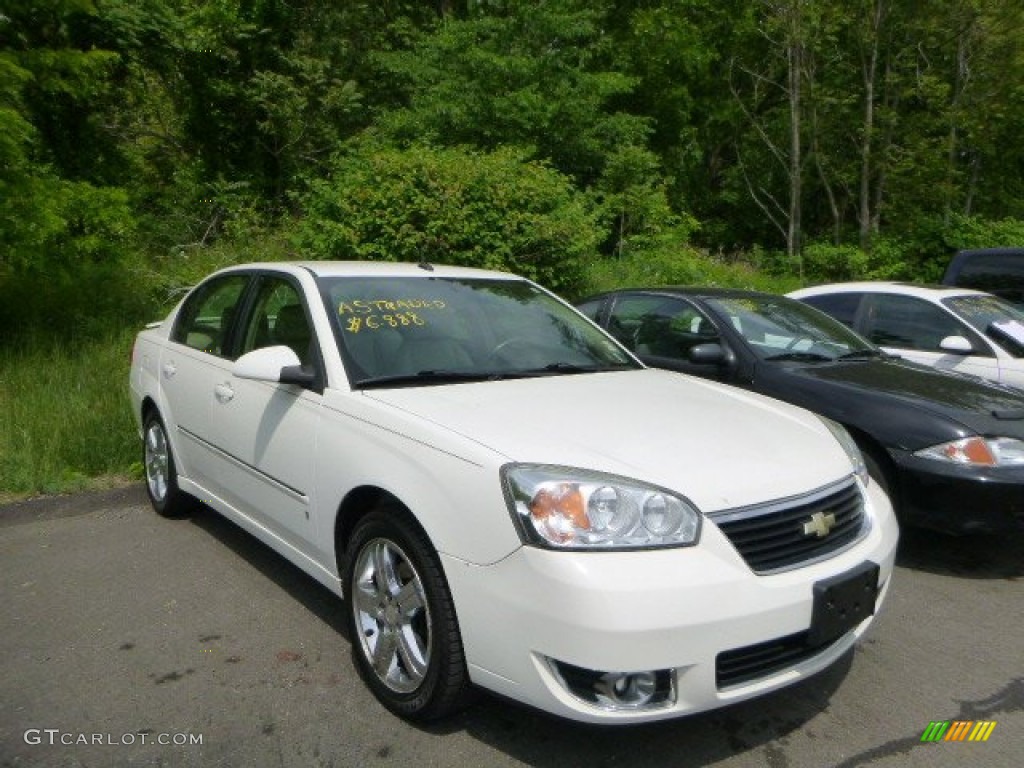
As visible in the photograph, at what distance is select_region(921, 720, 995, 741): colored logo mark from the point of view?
2.90 m

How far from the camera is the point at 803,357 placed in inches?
213

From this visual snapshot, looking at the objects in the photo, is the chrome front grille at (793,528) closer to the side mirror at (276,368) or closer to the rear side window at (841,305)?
the side mirror at (276,368)

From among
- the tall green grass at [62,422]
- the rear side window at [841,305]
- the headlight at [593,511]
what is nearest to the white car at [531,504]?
the headlight at [593,511]

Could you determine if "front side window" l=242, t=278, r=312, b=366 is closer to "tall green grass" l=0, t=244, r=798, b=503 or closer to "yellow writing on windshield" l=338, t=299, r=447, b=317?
"yellow writing on windshield" l=338, t=299, r=447, b=317

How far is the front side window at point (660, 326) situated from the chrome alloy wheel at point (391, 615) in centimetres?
326

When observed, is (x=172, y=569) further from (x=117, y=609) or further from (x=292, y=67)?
(x=292, y=67)

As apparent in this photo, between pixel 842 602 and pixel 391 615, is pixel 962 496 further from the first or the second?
pixel 391 615

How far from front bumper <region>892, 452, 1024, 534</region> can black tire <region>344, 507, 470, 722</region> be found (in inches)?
109

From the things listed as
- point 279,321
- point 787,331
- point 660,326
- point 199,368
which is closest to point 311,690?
point 279,321

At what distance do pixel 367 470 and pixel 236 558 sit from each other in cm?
188

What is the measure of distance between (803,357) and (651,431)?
9.13 feet

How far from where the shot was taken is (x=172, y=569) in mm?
4402

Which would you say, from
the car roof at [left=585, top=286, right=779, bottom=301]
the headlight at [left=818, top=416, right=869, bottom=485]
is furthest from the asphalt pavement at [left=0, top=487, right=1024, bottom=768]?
the car roof at [left=585, top=286, right=779, bottom=301]

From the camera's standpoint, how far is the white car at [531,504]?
246 cm
